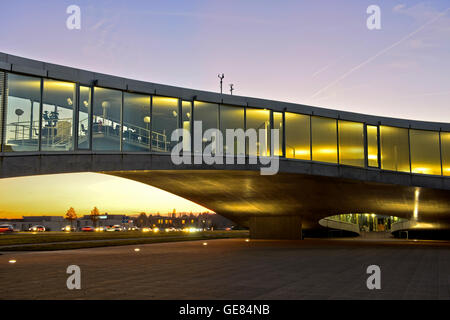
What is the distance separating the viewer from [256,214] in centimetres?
4303

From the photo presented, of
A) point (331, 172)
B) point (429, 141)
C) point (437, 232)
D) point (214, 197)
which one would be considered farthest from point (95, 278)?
point (437, 232)

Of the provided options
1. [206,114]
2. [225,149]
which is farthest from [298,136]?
[206,114]

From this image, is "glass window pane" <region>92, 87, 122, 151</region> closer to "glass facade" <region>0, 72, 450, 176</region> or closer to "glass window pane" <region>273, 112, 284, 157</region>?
"glass facade" <region>0, 72, 450, 176</region>

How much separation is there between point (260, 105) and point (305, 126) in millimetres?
3552

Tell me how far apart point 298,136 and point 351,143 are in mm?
4177

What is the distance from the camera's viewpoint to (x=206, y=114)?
87.7 ft

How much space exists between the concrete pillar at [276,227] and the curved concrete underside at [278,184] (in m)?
0.59

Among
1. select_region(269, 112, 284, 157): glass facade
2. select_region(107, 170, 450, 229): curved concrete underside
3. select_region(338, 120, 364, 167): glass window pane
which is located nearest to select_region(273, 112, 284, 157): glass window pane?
select_region(269, 112, 284, 157): glass facade

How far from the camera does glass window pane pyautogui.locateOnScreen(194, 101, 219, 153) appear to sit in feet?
86.4

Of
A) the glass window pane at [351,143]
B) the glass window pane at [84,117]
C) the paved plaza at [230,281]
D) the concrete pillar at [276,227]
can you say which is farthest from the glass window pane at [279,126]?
the concrete pillar at [276,227]

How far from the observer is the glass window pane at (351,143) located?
3000 centimetres

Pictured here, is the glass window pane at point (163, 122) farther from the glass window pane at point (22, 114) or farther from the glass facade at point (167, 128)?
the glass window pane at point (22, 114)

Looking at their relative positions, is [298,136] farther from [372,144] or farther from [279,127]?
[372,144]

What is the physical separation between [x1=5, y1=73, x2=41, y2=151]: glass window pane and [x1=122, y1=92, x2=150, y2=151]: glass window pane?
4.50 metres
